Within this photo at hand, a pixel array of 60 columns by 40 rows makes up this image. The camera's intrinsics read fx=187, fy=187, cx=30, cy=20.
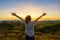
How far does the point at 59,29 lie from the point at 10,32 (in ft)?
7.81

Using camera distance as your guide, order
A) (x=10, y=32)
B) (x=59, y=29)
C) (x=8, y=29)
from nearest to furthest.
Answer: (x=10, y=32) < (x=8, y=29) < (x=59, y=29)

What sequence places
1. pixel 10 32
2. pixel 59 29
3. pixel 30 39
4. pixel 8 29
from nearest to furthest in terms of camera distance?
pixel 30 39 < pixel 10 32 < pixel 8 29 < pixel 59 29

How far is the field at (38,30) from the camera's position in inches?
295

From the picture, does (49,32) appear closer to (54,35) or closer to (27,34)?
(54,35)

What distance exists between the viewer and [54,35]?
317 inches

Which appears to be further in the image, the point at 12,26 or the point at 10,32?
the point at 12,26

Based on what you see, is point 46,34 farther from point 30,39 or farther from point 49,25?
point 30,39

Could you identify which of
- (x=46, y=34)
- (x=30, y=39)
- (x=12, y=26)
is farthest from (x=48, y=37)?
(x=30, y=39)

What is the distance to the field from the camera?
7.48 meters

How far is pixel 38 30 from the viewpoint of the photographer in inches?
322

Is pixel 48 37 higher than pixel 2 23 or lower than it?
lower

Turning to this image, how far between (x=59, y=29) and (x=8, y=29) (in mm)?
2312

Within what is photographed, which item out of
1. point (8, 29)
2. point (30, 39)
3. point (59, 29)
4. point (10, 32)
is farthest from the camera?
point (59, 29)

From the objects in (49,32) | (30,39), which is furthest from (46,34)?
(30,39)
